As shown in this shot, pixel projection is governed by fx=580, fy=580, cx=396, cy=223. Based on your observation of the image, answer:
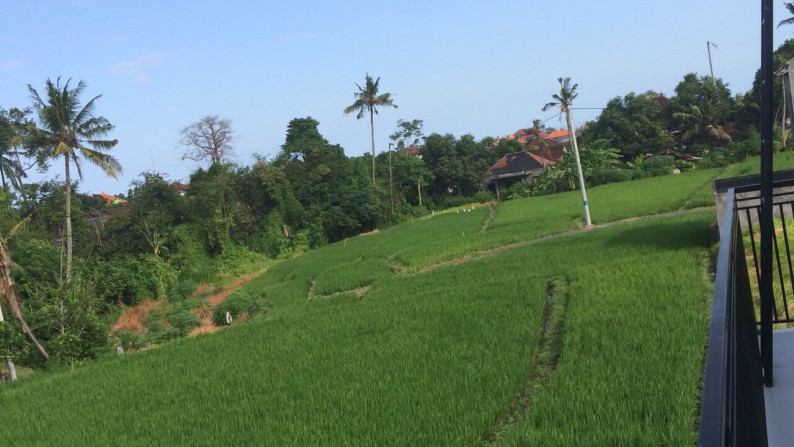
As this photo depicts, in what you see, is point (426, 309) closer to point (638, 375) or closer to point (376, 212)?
point (638, 375)

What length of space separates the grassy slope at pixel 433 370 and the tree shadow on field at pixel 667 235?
7cm

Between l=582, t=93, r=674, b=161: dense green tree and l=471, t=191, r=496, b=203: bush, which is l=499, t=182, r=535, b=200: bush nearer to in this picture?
l=471, t=191, r=496, b=203: bush

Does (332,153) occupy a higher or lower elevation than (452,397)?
higher

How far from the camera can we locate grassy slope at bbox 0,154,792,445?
4668 millimetres

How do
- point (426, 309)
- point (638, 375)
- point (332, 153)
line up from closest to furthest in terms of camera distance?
point (638, 375)
point (426, 309)
point (332, 153)

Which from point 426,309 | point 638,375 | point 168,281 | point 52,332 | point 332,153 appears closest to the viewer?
point 638,375

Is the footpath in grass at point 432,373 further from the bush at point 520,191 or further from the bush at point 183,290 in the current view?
the bush at point 520,191

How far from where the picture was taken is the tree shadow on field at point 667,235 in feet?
35.2

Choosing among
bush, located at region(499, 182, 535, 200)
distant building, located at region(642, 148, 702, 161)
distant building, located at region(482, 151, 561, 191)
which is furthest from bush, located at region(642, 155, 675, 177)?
distant building, located at region(482, 151, 561, 191)

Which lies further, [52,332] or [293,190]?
[293,190]

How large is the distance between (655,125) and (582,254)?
2893 centimetres

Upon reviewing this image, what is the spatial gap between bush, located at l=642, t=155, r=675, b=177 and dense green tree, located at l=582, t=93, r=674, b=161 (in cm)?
298

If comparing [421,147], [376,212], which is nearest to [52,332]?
[376,212]

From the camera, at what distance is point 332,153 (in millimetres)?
38625
